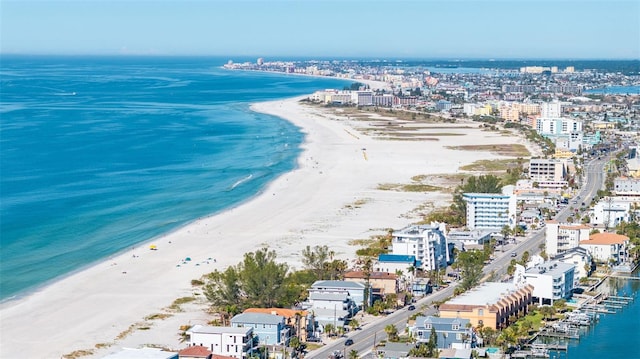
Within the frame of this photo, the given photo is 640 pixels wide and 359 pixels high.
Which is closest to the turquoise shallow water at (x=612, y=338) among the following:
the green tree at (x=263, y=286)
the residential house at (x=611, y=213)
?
the green tree at (x=263, y=286)

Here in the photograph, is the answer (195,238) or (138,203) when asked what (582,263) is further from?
(138,203)

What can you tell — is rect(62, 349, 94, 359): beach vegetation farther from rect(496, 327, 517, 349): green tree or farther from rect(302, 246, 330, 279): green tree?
rect(496, 327, 517, 349): green tree

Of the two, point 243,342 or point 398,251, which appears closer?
point 243,342

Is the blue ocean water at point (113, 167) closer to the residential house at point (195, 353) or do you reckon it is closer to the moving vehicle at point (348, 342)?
the residential house at point (195, 353)

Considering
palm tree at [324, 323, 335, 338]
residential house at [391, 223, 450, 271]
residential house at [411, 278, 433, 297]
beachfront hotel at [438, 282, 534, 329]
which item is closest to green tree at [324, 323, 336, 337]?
palm tree at [324, 323, 335, 338]

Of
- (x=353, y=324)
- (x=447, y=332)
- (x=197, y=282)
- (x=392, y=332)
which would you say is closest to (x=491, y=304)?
(x=447, y=332)

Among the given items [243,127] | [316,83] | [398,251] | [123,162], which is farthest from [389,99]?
[398,251]
